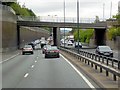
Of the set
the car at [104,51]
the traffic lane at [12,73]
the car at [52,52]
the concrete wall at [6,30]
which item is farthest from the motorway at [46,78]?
the concrete wall at [6,30]

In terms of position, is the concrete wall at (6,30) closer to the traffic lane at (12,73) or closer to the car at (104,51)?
the car at (104,51)

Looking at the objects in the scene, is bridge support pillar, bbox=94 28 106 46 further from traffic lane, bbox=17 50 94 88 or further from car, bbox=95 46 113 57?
traffic lane, bbox=17 50 94 88

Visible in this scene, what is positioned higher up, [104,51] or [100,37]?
[100,37]

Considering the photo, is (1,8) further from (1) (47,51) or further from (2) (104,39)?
(2) (104,39)

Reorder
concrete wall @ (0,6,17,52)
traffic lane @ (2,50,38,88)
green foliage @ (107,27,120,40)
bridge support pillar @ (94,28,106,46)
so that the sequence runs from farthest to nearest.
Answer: bridge support pillar @ (94,28,106,46)
green foliage @ (107,27,120,40)
concrete wall @ (0,6,17,52)
traffic lane @ (2,50,38,88)

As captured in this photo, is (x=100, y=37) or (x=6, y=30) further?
(x=100, y=37)

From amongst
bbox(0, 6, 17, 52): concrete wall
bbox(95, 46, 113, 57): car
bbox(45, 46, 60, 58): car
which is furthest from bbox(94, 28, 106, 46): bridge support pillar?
bbox(95, 46, 113, 57): car

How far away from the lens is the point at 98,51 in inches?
1885

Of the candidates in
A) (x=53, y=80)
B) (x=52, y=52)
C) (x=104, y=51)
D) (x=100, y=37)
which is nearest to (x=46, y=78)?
(x=53, y=80)

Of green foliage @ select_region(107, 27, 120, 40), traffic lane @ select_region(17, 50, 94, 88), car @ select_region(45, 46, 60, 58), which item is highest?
green foliage @ select_region(107, 27, 120, 40)

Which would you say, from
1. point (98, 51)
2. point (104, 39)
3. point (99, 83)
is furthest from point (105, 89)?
point (104, 39)

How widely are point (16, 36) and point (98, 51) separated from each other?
4623 cm

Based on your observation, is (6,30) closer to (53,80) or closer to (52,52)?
(52,52)

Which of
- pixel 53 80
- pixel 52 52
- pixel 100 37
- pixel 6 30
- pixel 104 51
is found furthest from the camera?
pixel 100 37
